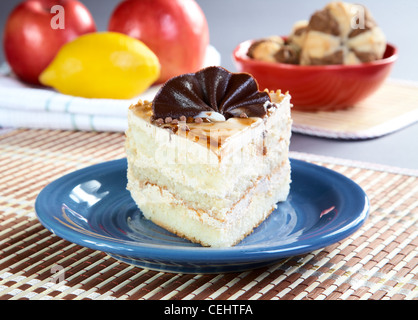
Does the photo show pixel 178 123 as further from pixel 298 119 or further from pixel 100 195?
pixel 298 119

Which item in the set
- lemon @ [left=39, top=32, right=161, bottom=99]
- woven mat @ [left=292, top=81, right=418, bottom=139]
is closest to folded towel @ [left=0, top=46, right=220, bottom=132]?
lemon @ [left=39, top=32, right=161, bottom=99]

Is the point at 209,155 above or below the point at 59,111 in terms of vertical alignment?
above

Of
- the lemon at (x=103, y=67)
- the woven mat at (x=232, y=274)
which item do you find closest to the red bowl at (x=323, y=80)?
the lemon at (x=103, y=67)

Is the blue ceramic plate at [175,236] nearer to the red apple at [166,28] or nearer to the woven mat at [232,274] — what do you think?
the woven mat at [232,274]

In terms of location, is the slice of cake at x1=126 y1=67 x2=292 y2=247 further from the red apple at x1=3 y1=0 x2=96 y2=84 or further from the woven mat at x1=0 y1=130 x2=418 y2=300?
the red apple at x1=3 y1=0 x2=96 y2=84

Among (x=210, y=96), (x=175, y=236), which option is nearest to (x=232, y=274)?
(x=175, y=236)

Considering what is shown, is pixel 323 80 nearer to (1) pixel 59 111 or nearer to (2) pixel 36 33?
(1) pixel 59 111

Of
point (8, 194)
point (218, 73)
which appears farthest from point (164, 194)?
point (8, 194)
